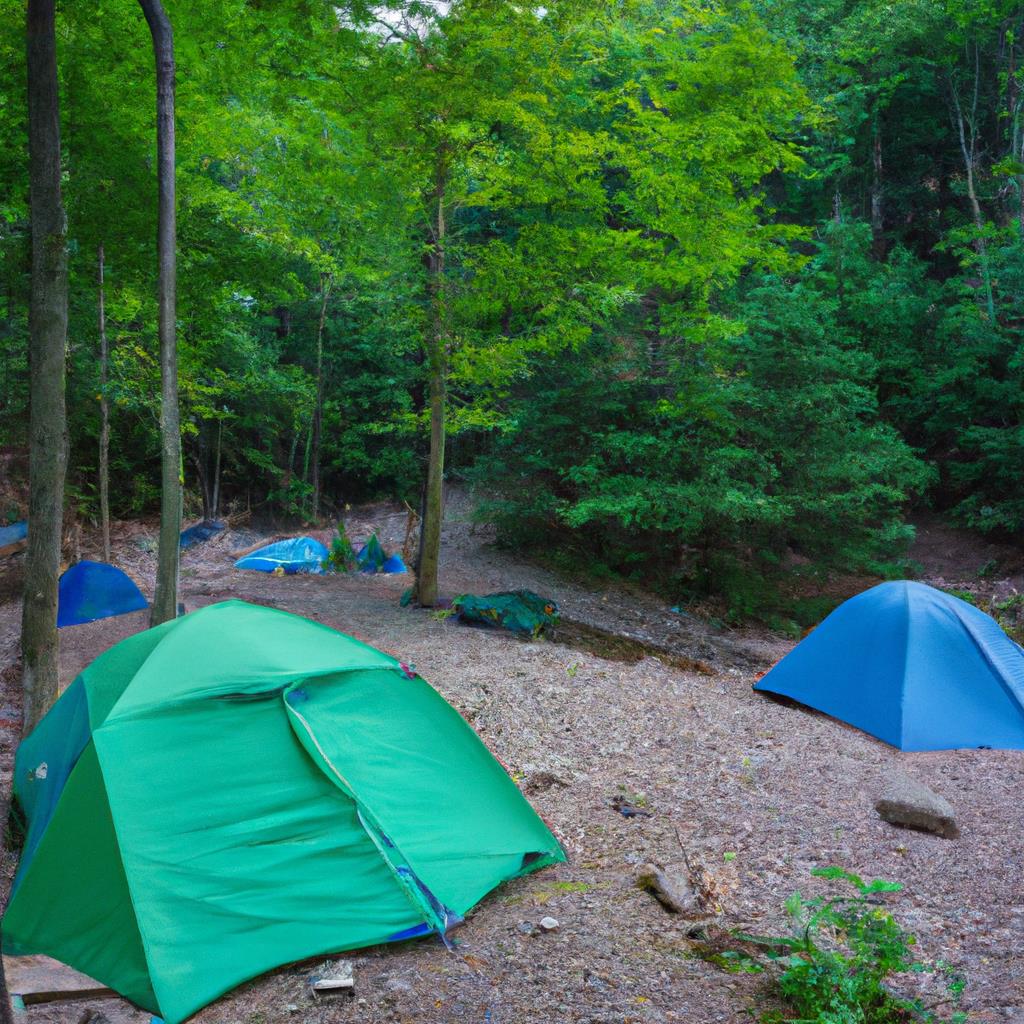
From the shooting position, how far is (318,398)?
19.7 metres

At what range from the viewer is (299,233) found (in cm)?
1212

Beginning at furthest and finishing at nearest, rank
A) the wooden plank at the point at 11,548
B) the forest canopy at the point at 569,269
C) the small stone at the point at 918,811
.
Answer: the wooden plank at the point at 11,548
the forest canopy at the point at 569,269
the small stone at the point at 918,811

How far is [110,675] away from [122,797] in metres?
0.81

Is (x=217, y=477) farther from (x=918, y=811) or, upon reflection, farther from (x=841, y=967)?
(x=841, y=967)

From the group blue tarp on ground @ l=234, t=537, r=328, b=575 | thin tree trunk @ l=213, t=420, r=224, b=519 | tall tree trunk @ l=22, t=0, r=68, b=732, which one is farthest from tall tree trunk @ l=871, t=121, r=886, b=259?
tall tree trunk @ l=22, t=0, r=68, b=732

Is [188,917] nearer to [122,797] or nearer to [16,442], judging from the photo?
[122,797]

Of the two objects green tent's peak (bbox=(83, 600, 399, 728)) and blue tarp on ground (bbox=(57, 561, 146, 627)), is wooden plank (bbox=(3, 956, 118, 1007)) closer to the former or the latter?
green tent's peak (bbox=(83, 600, 399, 728))

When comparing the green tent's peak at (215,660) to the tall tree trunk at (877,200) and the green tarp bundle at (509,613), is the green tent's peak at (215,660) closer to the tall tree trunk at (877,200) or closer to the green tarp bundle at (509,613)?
the green tarp bundle at (509,613)

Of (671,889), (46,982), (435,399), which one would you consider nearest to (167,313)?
(435,399)

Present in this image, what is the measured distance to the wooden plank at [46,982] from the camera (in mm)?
3461

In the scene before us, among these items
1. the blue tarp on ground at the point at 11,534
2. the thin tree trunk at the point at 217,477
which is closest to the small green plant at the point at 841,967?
the blue tarp on ground at the point at 11,534

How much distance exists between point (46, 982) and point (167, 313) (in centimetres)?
514

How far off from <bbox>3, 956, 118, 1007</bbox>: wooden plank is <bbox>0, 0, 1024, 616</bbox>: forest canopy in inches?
265

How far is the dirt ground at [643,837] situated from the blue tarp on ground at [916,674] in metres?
0.27
